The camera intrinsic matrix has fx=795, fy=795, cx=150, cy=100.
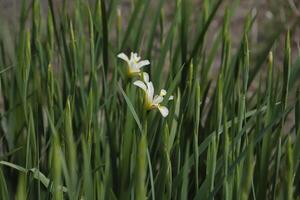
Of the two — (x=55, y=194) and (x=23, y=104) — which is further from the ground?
(x=23, y=104)

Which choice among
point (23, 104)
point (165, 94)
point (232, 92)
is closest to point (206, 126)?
point (232, 92)

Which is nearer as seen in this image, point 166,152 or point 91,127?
point 166,152

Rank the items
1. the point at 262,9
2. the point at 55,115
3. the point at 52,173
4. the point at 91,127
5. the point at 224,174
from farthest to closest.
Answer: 1. the point at 262,9
2. the point at 55,115
3. the point at 91,127
4. the point at 224,174
5. the point at 52,173

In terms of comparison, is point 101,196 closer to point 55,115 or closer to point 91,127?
point 91,127

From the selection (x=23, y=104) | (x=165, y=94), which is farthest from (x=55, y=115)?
(x=165, y=94)

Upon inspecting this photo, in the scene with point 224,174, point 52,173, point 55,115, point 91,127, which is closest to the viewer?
point 52,173

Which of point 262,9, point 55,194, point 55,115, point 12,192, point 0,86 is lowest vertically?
point 55,194
